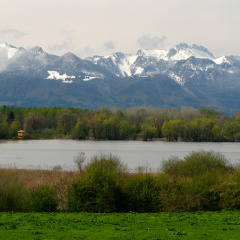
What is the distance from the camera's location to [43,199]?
3472 centimetres

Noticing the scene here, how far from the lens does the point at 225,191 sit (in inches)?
1390

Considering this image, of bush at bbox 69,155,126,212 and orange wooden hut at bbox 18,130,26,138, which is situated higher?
orange wooden hut at bbox 18,130,26,138

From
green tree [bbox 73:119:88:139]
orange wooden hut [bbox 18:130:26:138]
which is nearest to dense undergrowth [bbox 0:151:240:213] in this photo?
green tree [bbox 73:119:88:139]

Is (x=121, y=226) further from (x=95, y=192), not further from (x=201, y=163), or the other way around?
(x=201, y=163)

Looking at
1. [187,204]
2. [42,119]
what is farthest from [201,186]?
[42,119]

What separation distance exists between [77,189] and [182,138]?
135 meters

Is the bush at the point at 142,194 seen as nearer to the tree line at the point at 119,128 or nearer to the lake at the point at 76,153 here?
the lake at the point at 76,153

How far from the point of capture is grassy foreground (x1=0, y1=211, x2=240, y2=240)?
2309 centimetres

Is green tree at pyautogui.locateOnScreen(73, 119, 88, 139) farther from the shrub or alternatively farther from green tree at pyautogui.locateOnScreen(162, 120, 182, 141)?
the shrub

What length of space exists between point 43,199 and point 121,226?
10546mm

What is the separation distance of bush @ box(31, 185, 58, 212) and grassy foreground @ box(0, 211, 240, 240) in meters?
3.94

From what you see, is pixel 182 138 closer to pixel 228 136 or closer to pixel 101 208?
pixel 228 136

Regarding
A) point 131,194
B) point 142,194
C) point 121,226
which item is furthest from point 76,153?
point 121,226

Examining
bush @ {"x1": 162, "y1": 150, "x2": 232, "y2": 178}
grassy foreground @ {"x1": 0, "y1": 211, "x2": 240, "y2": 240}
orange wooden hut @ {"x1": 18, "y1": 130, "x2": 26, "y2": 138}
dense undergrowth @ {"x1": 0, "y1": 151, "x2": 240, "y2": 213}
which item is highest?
orange wooden hut @ {"x1": 18, "y1": 130, "x2": 26, "y2": 138}
